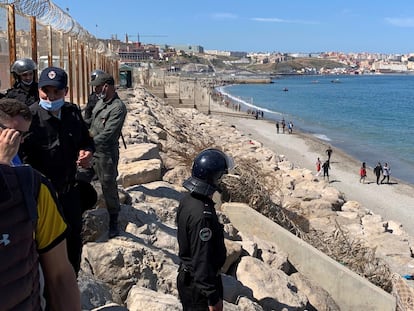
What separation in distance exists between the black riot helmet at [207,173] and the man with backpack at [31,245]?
145 cm

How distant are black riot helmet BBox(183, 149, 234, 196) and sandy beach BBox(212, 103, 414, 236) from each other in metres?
14.5

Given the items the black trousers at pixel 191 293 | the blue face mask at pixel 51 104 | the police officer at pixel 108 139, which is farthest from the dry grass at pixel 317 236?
the blue face mask at pixel 51 104

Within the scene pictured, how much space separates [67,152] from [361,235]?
10.2 m

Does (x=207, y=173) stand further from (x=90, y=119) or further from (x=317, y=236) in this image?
(x=317, y=236)

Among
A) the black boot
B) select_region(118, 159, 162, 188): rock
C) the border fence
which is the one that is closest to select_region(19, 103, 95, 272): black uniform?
the black boot

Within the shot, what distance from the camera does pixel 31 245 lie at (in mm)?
1809

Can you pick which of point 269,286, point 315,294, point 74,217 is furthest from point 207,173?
point 315,294

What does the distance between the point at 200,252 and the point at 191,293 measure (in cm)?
34

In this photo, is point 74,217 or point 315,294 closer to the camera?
point 74,217

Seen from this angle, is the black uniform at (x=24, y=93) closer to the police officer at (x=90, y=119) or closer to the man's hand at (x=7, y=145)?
the police officer at (x=90, y=119)

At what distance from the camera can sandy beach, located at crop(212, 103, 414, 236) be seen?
19938mm

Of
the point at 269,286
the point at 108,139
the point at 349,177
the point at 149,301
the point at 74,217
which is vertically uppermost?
the point at 108,139

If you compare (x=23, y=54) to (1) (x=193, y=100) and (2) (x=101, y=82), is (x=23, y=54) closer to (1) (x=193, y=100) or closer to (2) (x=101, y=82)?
(2) (x=101, y=82)

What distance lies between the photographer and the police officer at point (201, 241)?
3322 mm
